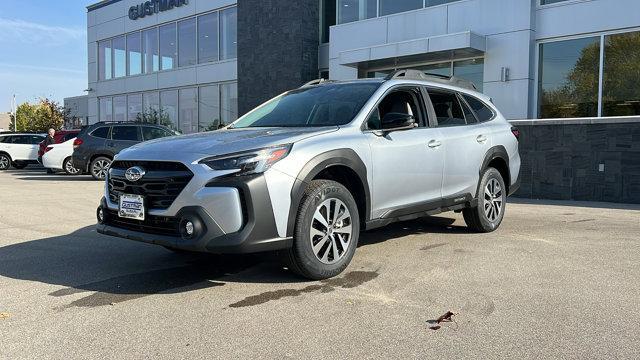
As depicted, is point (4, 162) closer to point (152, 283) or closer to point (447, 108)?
point (152, 283)

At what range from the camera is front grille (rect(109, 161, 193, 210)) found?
4.23m

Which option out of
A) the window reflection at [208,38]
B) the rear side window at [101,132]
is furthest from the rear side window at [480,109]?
the window reflection at [208,38]

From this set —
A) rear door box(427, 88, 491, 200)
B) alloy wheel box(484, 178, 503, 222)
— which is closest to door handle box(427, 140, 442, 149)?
rear door box(427, 88, 491, 200)

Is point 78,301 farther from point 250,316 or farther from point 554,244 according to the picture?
point 554,244

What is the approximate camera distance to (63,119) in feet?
159

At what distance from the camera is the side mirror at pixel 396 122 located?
5.12 metres

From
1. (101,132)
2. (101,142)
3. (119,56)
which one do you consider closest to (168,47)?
(119,56)

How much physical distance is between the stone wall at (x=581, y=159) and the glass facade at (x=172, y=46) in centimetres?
1305

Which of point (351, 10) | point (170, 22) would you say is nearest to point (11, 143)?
point (170, 22)

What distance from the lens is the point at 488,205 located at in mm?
6953

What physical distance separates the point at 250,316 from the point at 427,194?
2.60m

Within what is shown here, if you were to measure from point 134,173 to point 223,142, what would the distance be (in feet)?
2.47

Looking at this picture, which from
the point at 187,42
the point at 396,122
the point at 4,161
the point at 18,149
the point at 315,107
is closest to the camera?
the point at 396,122

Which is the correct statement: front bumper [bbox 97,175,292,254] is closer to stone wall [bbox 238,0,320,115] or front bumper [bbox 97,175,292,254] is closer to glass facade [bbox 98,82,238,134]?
stone wall [bbox 238,0,320,115]
